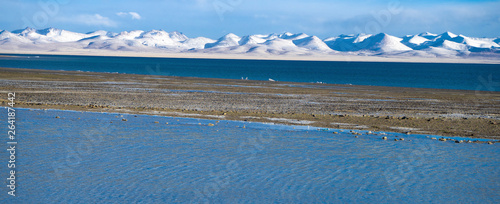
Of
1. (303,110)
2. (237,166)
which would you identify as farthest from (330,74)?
(237,166)

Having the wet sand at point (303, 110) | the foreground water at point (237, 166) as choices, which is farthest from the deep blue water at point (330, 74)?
the foreground water at point (237, 166)

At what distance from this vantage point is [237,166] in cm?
1409

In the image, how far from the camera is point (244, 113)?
2616 cm

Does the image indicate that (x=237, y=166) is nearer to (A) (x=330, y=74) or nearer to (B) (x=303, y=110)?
(B) (x=303, y=110)

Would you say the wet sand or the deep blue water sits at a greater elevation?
the deep blue water

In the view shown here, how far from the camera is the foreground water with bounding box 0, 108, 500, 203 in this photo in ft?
37.4

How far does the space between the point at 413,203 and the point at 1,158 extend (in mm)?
10670

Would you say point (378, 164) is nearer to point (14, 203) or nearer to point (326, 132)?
point (326, 132)

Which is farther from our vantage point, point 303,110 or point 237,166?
point 303,110

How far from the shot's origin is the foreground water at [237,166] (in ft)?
37.4

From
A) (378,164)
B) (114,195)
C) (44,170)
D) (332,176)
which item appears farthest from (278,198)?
(44,170)

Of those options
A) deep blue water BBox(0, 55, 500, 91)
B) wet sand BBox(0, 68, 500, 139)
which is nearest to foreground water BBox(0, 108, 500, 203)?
wet sand BBox(0, 68, 500, 139)

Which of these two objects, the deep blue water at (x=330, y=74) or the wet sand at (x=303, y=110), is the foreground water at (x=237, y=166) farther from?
the deep blue water at (x=330, y=74)

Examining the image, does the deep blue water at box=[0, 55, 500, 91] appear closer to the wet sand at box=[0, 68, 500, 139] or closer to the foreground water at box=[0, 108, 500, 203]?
the wet sand at box=[0, 68, 500, 139]
